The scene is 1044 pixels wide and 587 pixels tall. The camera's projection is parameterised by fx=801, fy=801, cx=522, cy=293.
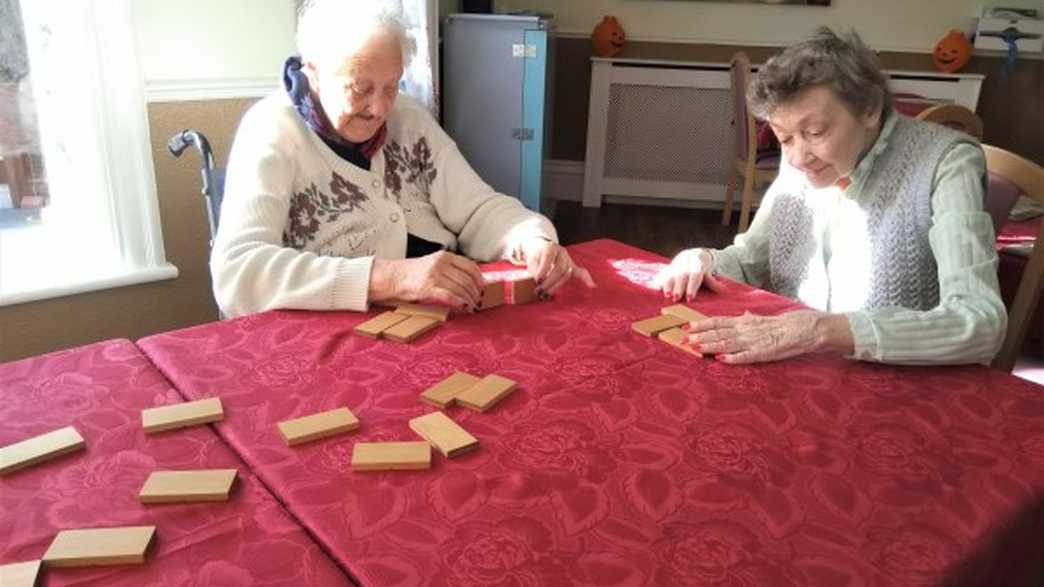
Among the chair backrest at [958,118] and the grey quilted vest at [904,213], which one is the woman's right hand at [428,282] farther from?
the chair backrest at [958,118]

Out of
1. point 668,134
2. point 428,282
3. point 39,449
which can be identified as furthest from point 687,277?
point 668,134

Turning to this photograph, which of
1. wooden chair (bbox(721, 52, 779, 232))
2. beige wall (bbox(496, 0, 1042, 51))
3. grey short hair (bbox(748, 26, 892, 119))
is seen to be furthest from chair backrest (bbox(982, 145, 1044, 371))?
beige wall (bbox(496, 0, 1042, 51))

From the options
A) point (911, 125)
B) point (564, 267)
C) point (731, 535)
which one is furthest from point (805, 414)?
point (911, 125)

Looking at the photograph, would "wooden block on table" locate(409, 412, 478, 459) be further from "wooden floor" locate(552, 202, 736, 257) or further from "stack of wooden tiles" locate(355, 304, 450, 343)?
"wooden floor" locate(552, 202, 736, 257)

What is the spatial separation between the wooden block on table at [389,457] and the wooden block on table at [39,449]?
32cm

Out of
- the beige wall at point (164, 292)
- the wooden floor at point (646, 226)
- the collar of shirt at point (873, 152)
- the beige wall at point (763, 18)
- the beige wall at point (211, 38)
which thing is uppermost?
the beige wall at point (763, 18)

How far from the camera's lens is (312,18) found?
160 centimetres

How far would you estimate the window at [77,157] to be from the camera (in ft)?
7.32

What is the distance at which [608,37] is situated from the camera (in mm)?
5047

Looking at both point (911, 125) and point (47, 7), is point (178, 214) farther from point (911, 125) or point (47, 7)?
point (911, 125)

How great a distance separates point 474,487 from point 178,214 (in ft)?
6.56

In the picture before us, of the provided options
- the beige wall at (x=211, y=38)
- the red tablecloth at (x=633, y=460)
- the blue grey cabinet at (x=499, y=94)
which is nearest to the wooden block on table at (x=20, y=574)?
the red tablecloth at (x=633, y=460)

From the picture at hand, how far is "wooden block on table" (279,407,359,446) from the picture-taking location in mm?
949

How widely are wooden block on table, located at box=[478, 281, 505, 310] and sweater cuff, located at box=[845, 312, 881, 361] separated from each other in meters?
0.58
